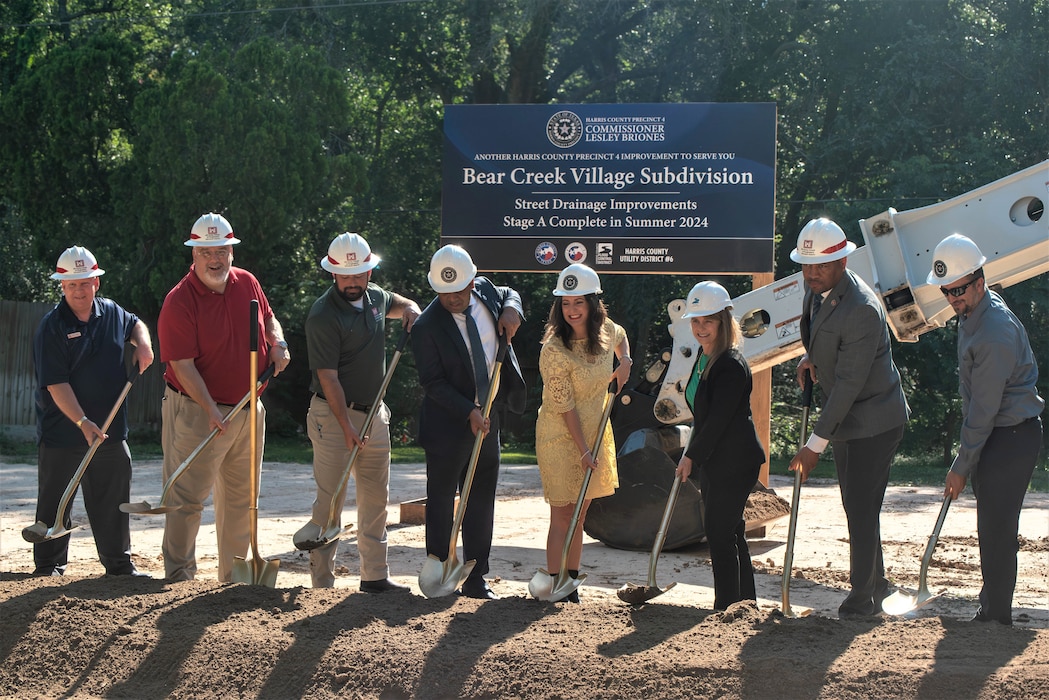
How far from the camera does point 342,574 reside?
7859 millimetres

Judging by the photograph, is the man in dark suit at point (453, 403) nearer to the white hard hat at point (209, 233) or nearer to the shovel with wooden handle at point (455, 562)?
the shovel with wooden handle at point (455, 562)

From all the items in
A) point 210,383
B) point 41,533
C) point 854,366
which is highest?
point 854,366

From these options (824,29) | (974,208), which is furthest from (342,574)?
(824,29)

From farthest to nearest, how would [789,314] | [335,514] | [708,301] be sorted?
[789,314], [335,514], [708,301]

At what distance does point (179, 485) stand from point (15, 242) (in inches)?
750

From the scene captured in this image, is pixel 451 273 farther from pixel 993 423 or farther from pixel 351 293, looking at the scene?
pixel 993 423

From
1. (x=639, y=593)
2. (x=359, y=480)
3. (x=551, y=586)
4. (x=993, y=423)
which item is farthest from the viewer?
(x=359, y=480)

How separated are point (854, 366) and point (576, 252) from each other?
448 centimetres

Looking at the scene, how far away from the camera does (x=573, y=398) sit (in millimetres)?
6258

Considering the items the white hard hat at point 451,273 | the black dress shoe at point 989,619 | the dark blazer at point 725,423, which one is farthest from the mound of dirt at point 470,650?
the white hard hat at point 451,273

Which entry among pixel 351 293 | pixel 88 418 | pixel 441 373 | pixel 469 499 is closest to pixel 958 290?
pixel 441 373

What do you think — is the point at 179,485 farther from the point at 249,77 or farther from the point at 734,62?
the point at 734,62

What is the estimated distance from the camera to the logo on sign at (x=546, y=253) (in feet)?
32.4

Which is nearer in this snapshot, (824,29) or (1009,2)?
(1009,2)
